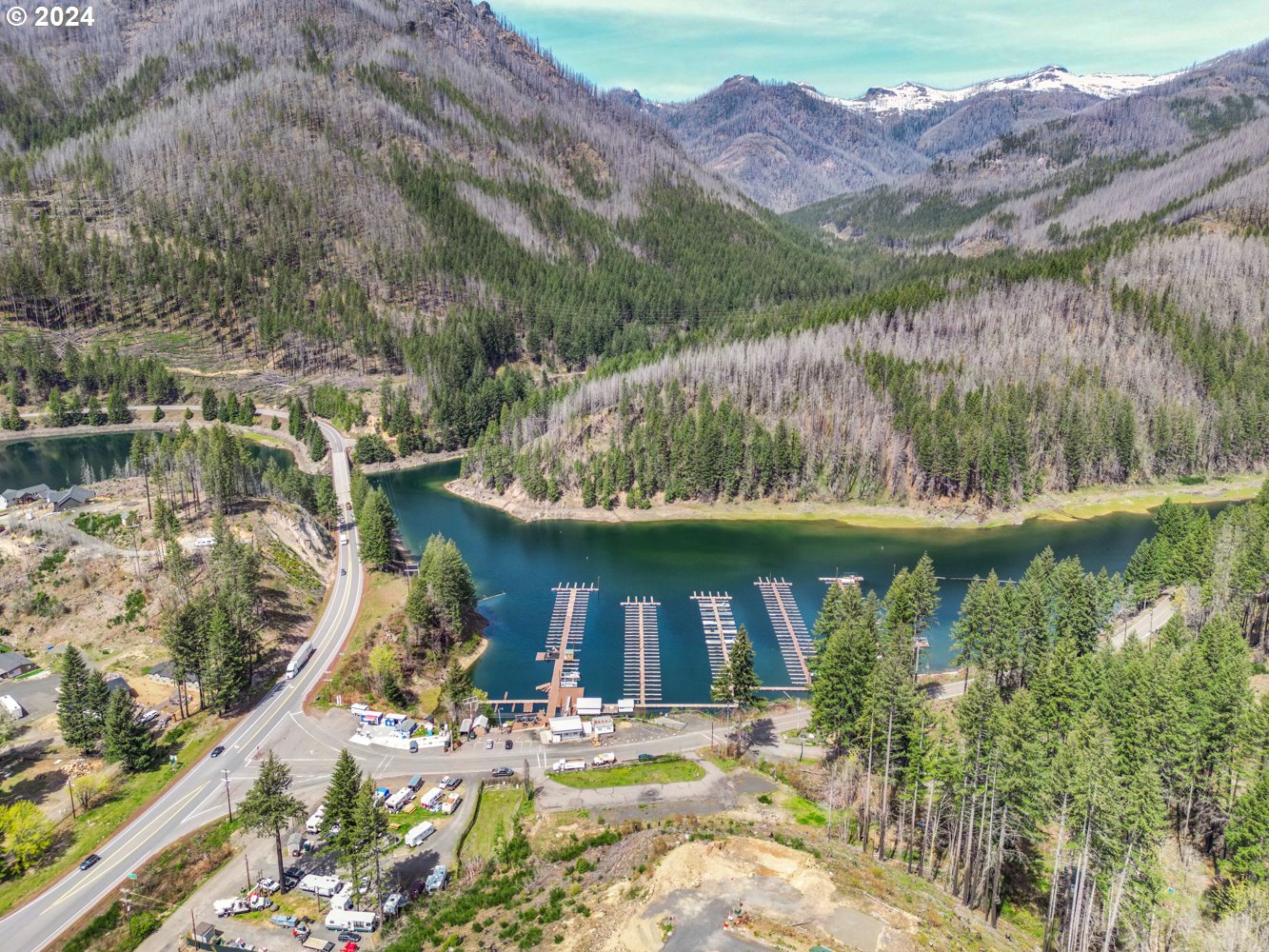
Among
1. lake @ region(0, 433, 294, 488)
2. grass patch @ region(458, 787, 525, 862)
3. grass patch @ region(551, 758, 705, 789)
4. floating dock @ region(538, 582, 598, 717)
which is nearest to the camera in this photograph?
grass patch @ region(458, 787, 525, 862)

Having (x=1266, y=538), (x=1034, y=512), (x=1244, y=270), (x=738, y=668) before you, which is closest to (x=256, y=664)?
(x=738, y=668)

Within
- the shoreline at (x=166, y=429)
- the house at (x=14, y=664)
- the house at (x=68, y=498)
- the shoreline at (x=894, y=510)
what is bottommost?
the house at (x=14, y=664)

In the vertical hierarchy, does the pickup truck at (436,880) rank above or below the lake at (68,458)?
below

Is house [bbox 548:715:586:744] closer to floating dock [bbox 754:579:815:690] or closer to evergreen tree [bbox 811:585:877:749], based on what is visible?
evergreen tree [bbox 811:585:877:749]

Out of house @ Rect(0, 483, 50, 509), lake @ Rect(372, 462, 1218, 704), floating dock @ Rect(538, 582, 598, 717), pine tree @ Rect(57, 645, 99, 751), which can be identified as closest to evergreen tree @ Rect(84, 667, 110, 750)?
pine tree @ Rect(57, 645, 99, 751)

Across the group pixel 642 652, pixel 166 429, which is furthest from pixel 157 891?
pixel 166 429

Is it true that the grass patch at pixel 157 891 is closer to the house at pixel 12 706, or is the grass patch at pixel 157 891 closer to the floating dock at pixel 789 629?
the house at pixel 12 706

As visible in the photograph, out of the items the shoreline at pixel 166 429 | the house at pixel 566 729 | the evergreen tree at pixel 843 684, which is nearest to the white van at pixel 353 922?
the house at pixel 566 729

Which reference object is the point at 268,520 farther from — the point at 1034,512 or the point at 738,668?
the point at 1034,512
